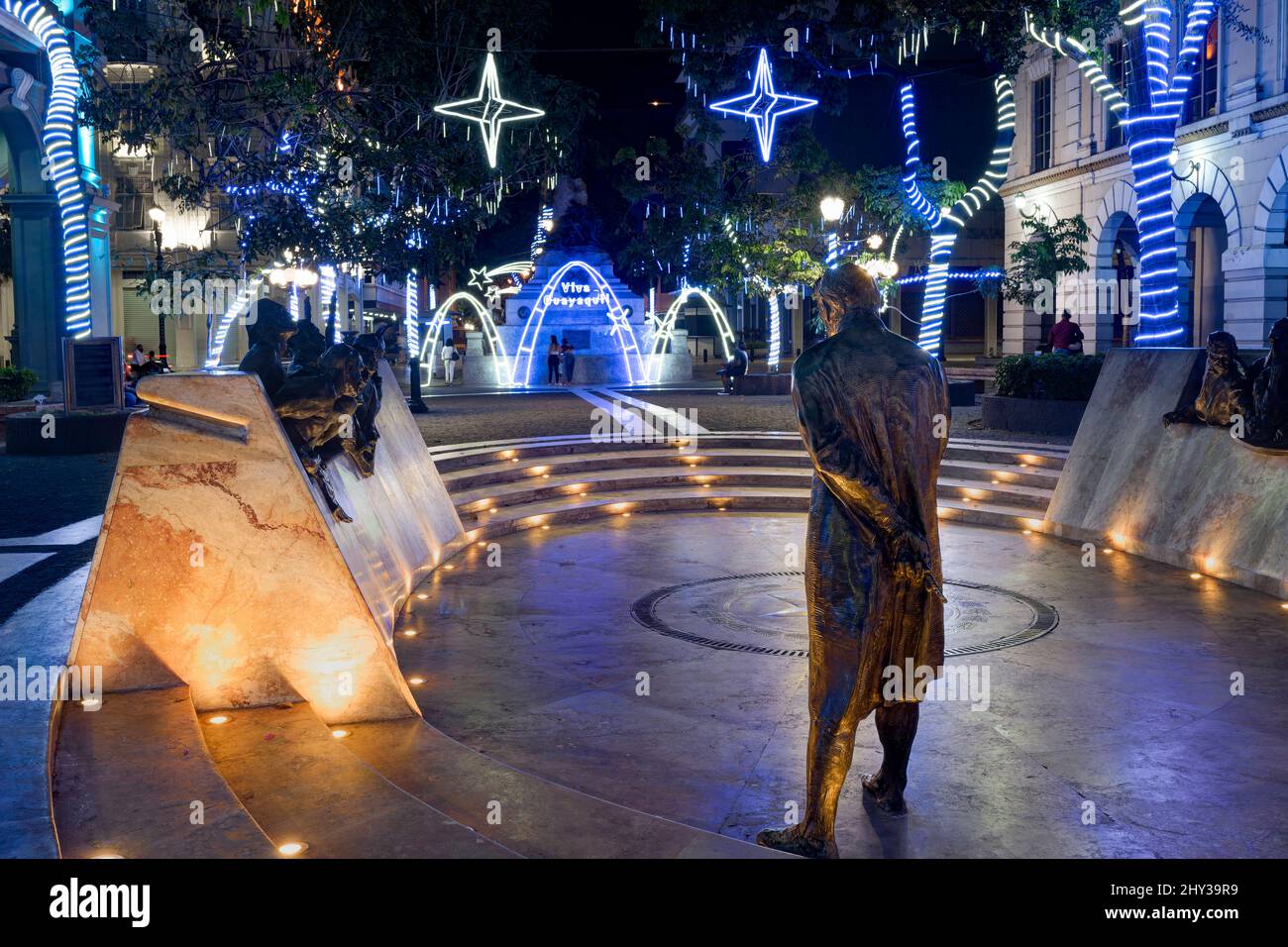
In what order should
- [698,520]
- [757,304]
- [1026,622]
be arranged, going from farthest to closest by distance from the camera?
[757,304] < [698,520] < [1026,622]

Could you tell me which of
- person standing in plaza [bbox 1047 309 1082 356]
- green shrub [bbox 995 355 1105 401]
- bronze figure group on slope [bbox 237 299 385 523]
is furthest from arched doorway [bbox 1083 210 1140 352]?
bronze figure group on slope [bbox 237 299 385 523]

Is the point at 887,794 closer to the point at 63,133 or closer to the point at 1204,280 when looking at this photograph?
the point at 63,133

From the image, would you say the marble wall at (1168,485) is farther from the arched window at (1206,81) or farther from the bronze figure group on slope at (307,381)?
the arched window at (1206,81)

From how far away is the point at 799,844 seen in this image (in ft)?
13.6

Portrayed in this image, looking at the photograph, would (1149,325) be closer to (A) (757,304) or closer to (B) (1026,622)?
(B) (1026,622)

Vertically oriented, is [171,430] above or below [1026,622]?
above

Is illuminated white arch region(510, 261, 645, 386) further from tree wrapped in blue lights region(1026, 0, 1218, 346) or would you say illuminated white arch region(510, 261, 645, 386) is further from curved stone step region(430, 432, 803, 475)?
tree wrapped in blue lights region(1026, 0, 1218, 346)

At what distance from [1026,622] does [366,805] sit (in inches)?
199

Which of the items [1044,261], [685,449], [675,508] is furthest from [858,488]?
[1044,261]

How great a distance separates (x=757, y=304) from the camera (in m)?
68.9

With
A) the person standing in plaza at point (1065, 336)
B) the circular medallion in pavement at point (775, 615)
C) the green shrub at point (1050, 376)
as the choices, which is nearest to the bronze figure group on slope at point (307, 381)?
the circular medallion in pavement at point (775, 615)

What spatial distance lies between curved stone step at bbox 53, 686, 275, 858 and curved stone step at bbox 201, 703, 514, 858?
175 mm

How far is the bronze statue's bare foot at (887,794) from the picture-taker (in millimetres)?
4730
